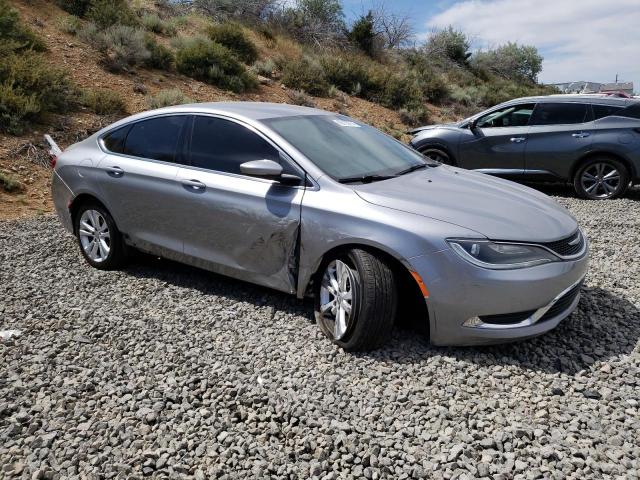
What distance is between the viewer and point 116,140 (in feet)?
17.3

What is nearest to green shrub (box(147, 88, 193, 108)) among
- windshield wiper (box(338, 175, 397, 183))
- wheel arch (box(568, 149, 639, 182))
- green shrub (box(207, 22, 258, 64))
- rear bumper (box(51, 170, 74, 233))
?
green shrub (box(207, 22, 258, 64))

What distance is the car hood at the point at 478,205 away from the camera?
11.5 feet

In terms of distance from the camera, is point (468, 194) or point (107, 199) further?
point (107, 199)

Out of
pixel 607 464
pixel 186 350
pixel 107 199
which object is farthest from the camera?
pixel 107 199

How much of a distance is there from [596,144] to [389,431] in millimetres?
7606

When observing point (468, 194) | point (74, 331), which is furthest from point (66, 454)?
point (468, 194)

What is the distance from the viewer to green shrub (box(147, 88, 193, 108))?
41.5 ft

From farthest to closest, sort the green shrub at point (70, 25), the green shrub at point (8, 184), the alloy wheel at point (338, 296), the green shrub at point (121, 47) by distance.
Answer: the green shrub at point (70, 25)
the green shrub at point (121, 47)
the green shrub at point (8, 184)
the alloy wheel at point (338, 296)

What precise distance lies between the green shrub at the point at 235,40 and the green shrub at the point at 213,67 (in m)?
1.84

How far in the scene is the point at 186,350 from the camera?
3.79m

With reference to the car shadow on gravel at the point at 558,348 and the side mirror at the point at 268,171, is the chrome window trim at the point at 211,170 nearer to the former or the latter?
the side mirror at the point at 268,171

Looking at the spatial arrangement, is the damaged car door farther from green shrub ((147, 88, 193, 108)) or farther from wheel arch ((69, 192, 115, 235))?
green shrub ((147, 88, 193, 108))

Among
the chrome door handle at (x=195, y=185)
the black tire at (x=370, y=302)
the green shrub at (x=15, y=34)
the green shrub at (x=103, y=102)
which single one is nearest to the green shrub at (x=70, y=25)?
the green shrub at (x=15, y=34)

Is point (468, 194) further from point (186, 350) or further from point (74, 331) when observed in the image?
point (74, 331)
